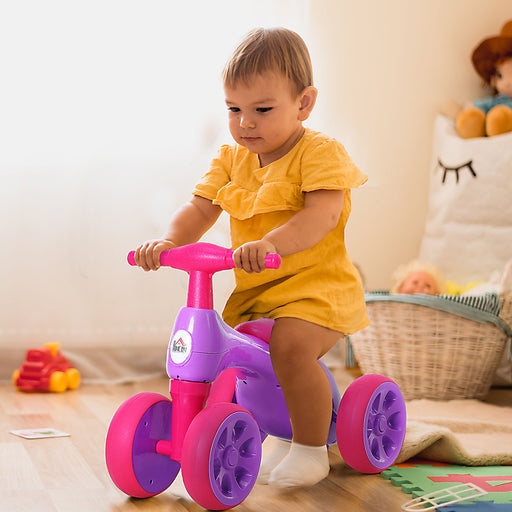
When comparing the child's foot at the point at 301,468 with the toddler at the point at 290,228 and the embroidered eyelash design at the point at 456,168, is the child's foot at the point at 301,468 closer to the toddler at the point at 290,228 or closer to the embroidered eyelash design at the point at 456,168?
the toddler at the point at 290,228

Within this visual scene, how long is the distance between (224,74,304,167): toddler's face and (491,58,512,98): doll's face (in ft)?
4.76

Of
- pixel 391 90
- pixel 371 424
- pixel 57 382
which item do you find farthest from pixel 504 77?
pixel 57 382

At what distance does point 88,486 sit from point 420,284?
1.27 metres

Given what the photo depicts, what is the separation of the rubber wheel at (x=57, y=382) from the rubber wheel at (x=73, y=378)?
0.02 meters

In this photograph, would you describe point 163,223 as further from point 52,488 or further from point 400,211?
point 52,488

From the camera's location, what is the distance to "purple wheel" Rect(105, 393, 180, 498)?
102 centimetres

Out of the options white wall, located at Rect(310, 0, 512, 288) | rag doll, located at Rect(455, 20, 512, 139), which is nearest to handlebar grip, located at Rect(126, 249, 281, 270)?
white wall, located at Rect(310, 0, 512, 288)

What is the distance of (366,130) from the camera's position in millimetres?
2443

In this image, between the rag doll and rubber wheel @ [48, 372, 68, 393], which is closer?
rubber wheel @ [48, 372, 68, 393]

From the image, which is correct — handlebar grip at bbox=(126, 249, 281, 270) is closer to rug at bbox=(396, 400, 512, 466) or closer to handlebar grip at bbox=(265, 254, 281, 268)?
handlebar grip at bbox=(265, 254, 281, 268)

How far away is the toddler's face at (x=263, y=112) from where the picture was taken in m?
1.13

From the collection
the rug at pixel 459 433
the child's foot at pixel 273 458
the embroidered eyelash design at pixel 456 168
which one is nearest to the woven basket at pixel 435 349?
the rug at pixel 459 433

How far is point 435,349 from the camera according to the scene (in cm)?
188

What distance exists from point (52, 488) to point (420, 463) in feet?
2.12
